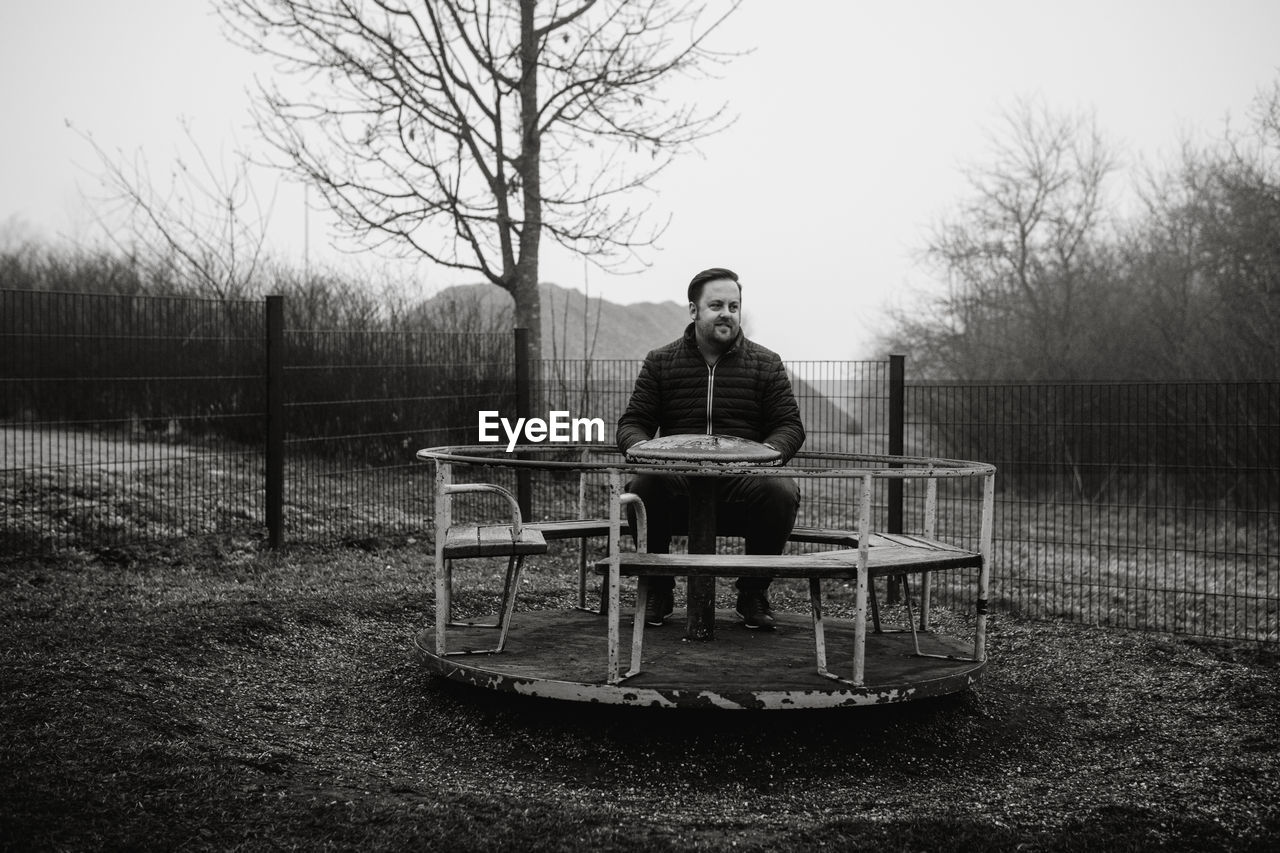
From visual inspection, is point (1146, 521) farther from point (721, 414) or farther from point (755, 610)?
point (721, 414)

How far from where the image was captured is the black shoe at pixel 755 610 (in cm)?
653

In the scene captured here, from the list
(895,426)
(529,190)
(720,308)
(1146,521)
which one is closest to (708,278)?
(720,308)

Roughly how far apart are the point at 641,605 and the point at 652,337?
94.5 ft

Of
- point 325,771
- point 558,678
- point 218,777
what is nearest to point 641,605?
point 558,678

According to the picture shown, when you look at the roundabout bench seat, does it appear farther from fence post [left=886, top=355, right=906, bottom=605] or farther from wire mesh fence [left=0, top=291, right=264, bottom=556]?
wire mesh fence [left=0, top=291, right=264, bottom=556]

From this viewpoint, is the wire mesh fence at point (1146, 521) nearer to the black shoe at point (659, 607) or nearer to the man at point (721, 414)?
the man at point (721, 414)

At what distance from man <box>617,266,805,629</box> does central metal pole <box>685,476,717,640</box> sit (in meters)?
0.33

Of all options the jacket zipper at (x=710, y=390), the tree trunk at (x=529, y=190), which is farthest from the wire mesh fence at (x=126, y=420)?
the jacket zipper at (x=710, y=390)

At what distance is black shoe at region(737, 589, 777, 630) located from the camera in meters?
6.53

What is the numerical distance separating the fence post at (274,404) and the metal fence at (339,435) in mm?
18

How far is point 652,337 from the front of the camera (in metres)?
33.9

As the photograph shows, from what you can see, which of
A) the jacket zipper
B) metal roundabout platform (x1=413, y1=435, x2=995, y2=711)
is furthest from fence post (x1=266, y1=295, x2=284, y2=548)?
the jacket zipper

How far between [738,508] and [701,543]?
0.49 meters

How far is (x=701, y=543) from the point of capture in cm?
599
